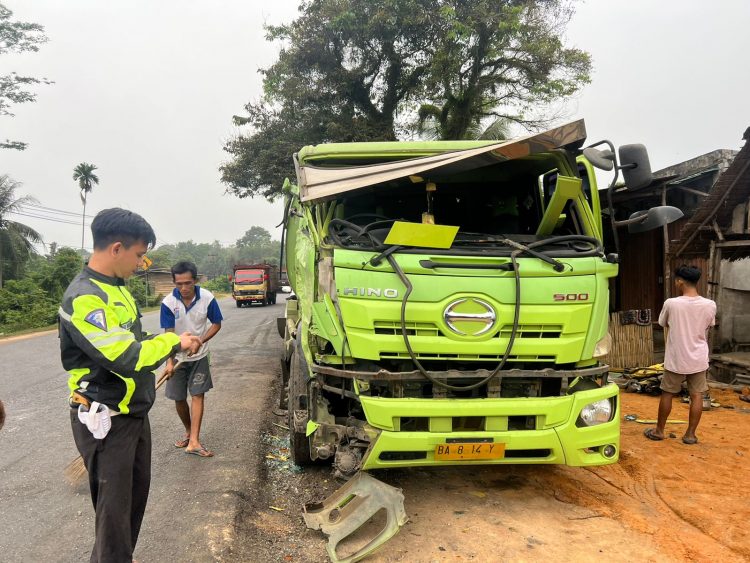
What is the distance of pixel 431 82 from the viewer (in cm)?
1312

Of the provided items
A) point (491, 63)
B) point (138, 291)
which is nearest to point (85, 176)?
point (138, 291)

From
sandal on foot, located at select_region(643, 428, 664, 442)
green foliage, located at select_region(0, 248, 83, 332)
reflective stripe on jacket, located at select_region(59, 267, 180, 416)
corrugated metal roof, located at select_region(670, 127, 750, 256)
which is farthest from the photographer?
green foliage, located at select_region(0, 248, 83, 332)

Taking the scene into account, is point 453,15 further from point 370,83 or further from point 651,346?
point 651,346

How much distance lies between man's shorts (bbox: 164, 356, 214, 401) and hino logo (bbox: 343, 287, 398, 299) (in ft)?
6.23

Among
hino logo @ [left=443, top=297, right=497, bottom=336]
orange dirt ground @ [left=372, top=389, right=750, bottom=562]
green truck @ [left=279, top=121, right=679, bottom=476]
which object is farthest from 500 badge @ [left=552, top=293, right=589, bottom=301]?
orange dirt ground @ [left=372, top=389, right=750, bottom=562]

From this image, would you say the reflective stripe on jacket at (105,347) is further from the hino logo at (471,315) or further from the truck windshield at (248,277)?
the truck windshield at (248,277)

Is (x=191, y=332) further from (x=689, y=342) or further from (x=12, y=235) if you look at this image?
(x=12, y=235)

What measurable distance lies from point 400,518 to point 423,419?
61 centimetres

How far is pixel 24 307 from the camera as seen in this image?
69.1 feet

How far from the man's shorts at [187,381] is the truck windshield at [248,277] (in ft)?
77.0

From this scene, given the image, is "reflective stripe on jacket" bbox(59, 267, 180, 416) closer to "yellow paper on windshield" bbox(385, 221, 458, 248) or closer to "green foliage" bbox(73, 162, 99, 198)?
"yellow paper on windshield" bbox(385, 221, 458, 248)

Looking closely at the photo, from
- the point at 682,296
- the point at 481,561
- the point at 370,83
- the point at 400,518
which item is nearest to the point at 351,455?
the point at 400,518

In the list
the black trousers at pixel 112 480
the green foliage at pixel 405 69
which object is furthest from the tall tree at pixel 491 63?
the black trousers at pixel 112 480

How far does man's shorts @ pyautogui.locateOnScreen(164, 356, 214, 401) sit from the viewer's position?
4.38 metres
